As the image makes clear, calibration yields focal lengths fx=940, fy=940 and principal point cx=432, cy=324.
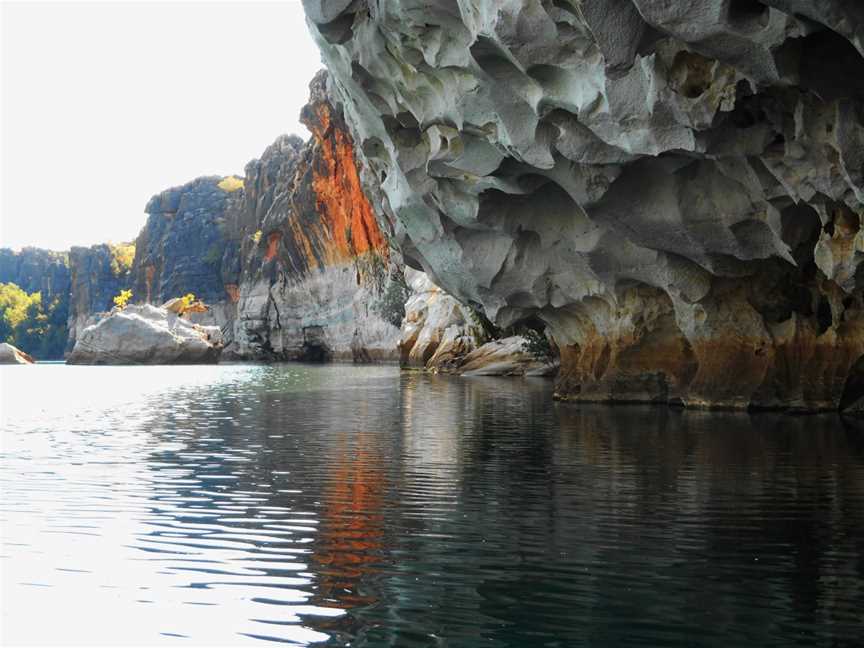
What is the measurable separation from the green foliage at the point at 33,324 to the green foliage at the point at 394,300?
10579 centimetres

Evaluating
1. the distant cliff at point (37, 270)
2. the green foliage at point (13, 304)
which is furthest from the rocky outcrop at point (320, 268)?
the distant cliff at point (37, 270)

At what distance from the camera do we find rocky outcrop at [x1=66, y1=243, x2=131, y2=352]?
14862cm

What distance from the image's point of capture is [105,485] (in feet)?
35.8

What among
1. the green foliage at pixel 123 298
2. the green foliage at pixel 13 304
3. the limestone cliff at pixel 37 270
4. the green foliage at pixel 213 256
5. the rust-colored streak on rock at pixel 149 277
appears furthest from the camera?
the limestone cliff at pixel 37 270

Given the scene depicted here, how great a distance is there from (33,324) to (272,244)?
85.6 metres

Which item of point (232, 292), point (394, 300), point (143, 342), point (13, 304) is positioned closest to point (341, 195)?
point (394, 300)

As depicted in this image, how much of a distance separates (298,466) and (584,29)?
24.9ft

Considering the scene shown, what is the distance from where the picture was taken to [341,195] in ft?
262

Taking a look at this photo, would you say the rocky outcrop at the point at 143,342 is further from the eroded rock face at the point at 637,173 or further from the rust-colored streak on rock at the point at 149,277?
the eroded rock face at the point at 637,173

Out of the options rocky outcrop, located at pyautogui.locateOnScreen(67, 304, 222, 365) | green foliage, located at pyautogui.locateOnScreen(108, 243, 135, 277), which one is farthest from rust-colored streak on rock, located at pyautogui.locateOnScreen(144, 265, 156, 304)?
rocky outcrop, located at pyautogui.locateOnScreen(67, 304, 222, 365)

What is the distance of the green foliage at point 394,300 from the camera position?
6894 centimetres

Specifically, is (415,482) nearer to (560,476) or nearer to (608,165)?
(560,476)

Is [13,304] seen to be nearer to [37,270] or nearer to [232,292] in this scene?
[37,270]

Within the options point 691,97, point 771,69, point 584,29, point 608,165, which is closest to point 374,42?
point 608,165
